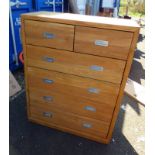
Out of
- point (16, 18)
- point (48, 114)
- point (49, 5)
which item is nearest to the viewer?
point (48, 114)

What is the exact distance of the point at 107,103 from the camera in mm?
1539

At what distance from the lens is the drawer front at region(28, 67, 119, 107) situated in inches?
58.2

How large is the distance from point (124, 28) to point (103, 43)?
191mm

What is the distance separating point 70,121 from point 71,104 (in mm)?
220

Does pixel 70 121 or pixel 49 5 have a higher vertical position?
pixel 49 5

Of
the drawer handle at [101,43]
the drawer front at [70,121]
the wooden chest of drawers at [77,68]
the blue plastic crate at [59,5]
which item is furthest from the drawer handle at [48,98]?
the blue plastic crate at [59,5]

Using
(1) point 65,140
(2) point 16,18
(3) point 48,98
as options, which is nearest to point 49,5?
(2) point 16,18

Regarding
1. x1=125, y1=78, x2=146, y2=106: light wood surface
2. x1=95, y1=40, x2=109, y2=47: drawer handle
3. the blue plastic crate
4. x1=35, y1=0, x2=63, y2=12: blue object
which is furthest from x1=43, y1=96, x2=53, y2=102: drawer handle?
the blue plastic crate

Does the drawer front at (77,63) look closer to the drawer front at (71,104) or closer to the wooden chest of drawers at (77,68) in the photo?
the wooden chest of drawers at (77,68)

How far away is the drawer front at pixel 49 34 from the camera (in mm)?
1382

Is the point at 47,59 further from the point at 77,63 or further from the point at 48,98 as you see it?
the point at 48,98

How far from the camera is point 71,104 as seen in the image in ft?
5.51

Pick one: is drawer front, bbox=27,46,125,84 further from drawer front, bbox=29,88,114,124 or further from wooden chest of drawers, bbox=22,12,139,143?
drawer front, bbox=29,88,114,124

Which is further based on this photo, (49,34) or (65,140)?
(65,140)
